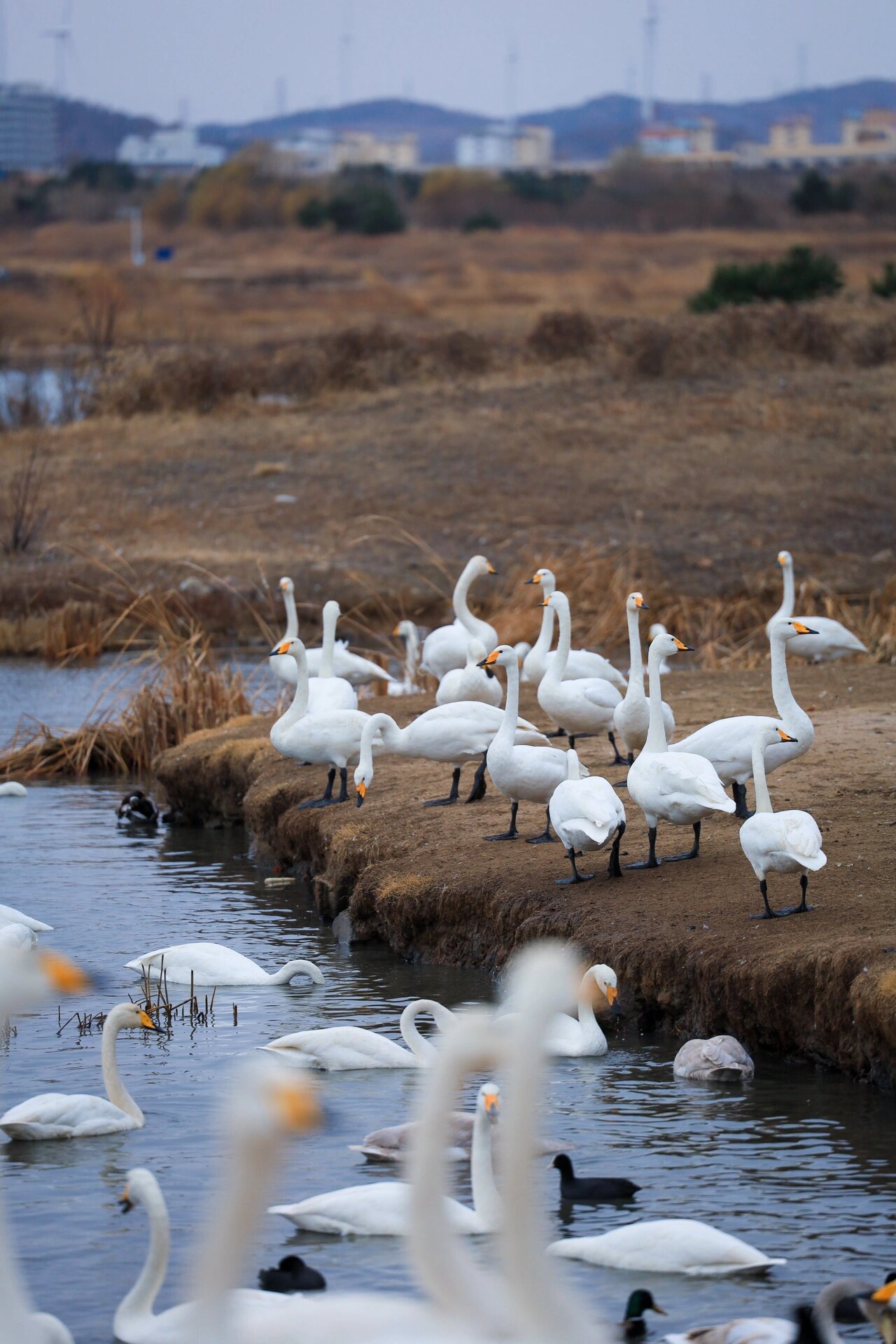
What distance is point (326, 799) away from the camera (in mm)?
10992

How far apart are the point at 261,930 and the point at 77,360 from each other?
2532cm

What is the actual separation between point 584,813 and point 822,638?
22.5 ft

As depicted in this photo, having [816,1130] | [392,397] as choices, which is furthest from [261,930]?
[392,397]

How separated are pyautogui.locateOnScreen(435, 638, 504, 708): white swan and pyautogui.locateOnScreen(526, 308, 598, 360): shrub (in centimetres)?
2215

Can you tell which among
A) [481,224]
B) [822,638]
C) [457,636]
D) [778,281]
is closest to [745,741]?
[457,636]

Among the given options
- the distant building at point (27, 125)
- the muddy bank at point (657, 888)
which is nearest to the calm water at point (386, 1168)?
the muddy bank at point (657, 888)

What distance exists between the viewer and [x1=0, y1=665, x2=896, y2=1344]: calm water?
5.45 m

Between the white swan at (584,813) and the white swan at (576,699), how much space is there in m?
2.13

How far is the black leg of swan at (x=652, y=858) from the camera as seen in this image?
28.3 ft

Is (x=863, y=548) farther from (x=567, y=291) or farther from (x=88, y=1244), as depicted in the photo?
(x=567, y=291)

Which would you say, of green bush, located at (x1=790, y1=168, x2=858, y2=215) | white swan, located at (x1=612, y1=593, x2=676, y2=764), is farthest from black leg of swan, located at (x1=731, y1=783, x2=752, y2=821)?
green bush, located at (x1=790, y1=168, x2=858, y2=215)

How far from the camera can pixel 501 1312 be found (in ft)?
9.45

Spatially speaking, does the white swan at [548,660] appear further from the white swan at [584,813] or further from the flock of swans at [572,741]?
the white swan at [584,813]

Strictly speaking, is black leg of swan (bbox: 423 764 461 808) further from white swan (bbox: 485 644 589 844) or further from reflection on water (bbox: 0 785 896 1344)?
reflection on water (bbox: 0 785 896 1344)
